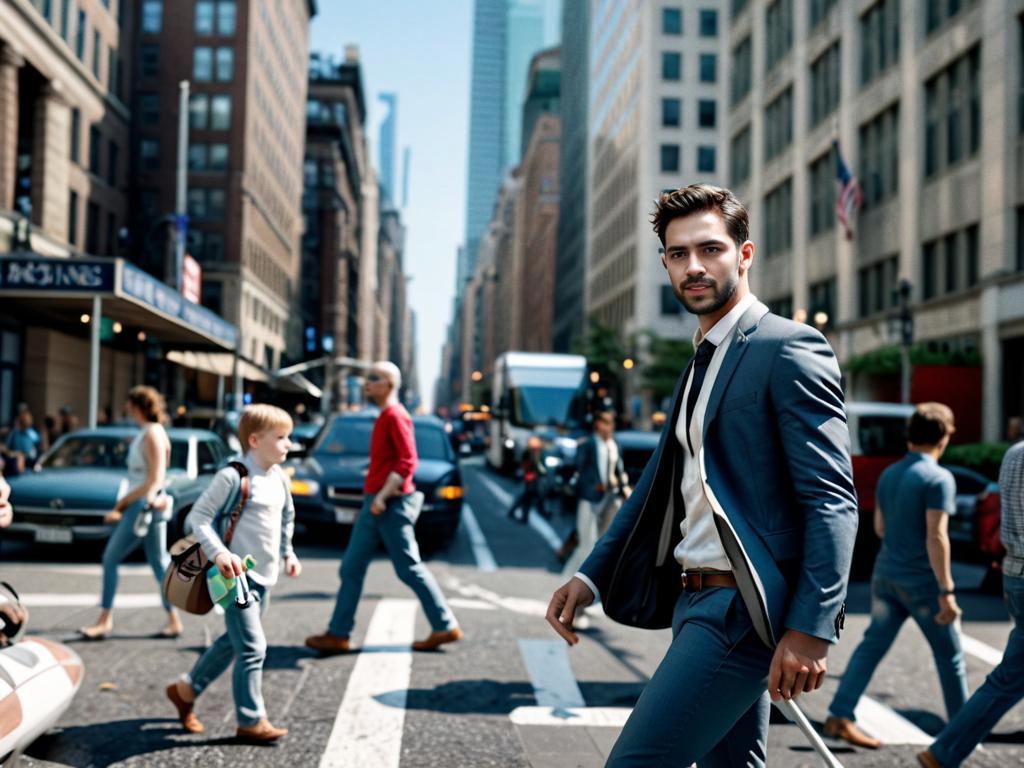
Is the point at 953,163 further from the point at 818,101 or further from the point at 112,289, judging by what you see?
the point at 112,289

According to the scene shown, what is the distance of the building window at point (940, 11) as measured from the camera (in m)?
27.8

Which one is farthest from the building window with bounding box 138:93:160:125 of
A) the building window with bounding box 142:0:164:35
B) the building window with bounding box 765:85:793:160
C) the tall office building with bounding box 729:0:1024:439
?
the building window with bounding box 765:85:793:160

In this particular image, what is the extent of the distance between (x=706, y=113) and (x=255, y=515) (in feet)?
240

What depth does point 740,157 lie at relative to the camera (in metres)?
47.5

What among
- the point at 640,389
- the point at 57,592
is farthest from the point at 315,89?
the point at 57,592

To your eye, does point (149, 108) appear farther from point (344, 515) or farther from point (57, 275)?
point (344, 515)

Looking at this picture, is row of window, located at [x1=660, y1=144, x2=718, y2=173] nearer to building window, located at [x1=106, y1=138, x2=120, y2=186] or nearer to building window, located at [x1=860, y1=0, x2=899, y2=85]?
building window, located at [x1=106, y1=138, x2=120, y2=186]

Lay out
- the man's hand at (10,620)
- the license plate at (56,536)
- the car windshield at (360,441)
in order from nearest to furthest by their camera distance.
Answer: the man's hand at (10,620)
the license plate at (56,536)
the car windshield at (360,441)

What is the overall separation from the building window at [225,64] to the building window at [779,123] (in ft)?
125

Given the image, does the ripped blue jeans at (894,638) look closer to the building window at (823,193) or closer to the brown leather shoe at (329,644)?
the brown leather shoe at (329,644)

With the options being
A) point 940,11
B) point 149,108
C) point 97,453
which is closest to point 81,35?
point 149,108

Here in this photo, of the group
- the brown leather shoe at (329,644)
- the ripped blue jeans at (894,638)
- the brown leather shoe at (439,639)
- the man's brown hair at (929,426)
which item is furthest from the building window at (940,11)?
the brown leather shoe at (329,644)

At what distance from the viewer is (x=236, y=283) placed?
65688 mm

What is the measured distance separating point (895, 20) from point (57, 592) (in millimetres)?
30353
